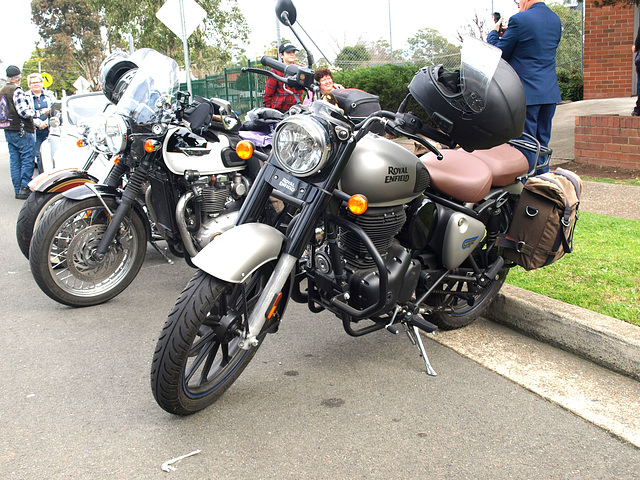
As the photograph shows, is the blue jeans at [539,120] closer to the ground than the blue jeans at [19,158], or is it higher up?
higher up

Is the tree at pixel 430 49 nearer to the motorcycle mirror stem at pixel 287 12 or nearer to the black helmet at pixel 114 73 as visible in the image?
the black helmet at pixel 114 73

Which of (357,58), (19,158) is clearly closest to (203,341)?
(19,158)

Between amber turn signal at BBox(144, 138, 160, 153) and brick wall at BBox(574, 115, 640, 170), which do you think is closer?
amber turn signal at BBox(144, 138, 160, 153)

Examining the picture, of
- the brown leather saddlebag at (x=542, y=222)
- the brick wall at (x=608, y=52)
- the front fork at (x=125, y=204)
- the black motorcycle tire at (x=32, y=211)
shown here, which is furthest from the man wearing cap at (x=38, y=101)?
the brick wall at (x=608, y=52)

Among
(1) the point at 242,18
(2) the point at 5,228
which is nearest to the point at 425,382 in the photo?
(2) the point at 5,228

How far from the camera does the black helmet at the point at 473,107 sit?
2.94 meters

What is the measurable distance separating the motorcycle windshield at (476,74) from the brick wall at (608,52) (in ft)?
46.1

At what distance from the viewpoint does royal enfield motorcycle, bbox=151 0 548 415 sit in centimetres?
278

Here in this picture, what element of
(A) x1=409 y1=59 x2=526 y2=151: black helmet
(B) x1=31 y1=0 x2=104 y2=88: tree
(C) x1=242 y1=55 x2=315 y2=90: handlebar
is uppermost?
(B) x1=31 y1=0 x2=104 y2=88: tree

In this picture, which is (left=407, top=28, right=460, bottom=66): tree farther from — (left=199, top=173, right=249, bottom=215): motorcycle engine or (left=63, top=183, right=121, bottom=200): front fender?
(left=63, top=183, right=121, bottom=200): front fender

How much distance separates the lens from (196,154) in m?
4.83

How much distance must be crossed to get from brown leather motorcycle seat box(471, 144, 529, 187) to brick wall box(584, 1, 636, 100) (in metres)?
13.3

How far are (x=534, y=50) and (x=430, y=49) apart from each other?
10708 millimetres

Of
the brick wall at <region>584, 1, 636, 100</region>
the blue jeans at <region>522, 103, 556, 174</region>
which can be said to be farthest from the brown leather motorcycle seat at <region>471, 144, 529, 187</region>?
the brick wall at <region>584, 1, 636, 100</region>
